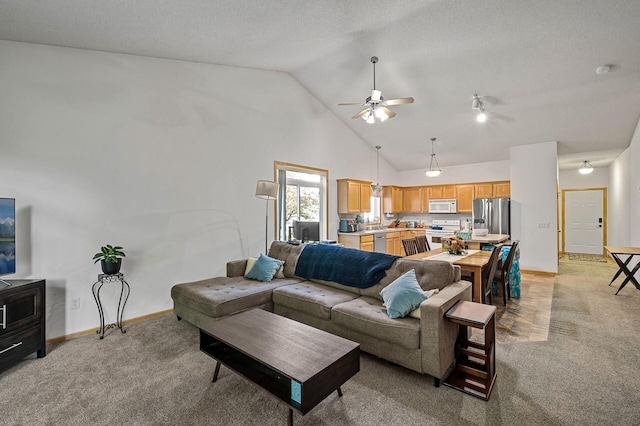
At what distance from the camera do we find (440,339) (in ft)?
7.03

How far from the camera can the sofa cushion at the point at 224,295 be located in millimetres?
3006

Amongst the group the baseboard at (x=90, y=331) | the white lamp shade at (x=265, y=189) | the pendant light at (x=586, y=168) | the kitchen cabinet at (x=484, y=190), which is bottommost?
the baseboard at (x=90, y=331)

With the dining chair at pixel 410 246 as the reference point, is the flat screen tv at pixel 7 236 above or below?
above

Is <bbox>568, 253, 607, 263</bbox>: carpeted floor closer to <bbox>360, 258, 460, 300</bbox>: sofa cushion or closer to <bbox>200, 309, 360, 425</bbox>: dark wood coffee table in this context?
<bbox>360, 258, 460, 300</bbox>: sofa cushion

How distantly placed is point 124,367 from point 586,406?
3.55m

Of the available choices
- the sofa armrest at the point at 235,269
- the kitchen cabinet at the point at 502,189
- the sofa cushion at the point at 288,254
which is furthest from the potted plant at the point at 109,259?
the kitchen cabinet at the point at 502,189

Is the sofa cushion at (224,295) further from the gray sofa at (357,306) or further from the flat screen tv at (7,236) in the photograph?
the flat screen tv at (7,236)

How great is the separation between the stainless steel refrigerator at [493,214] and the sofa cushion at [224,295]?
515 cm

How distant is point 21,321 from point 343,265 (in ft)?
9.95

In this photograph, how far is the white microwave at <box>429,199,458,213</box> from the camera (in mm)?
7789

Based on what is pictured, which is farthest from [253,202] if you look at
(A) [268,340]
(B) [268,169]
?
(A) [268,340]

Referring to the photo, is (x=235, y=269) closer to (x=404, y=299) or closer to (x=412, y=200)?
(x=404, y=299)

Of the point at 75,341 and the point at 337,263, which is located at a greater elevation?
the point at 337,263

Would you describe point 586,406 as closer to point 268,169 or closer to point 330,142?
point 268,169
